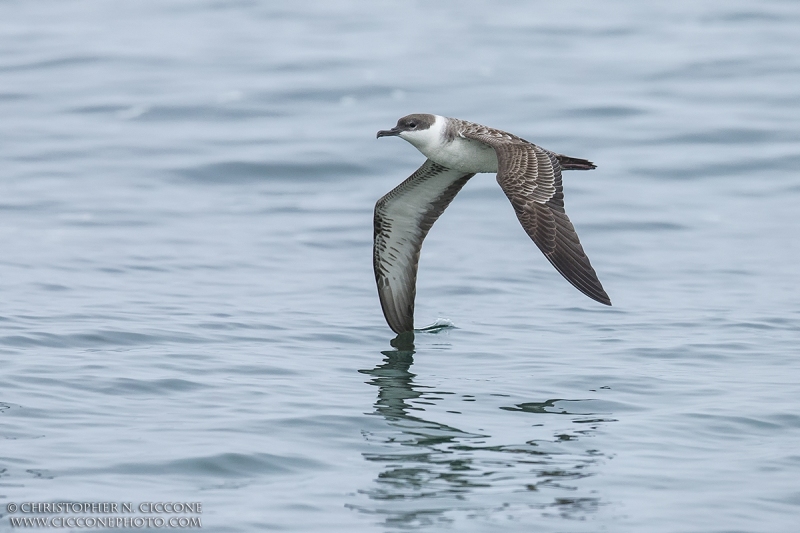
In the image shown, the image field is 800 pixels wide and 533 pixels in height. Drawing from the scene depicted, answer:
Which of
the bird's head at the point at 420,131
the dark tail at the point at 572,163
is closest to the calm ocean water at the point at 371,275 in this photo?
the dark tail at the point at 572,163

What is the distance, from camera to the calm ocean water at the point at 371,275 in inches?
313

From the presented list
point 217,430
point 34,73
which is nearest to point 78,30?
point 34,73

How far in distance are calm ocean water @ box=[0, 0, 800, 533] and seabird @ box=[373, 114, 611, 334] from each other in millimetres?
655

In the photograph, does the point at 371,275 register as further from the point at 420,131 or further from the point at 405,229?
the point at 420,131

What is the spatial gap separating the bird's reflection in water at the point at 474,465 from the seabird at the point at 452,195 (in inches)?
40.8

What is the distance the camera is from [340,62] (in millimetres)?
25578

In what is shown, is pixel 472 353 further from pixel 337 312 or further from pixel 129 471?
pixel 129 471

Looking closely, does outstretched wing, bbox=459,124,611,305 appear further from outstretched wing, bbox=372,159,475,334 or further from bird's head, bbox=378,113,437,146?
outstretched wing, bbox=372,159,475,334

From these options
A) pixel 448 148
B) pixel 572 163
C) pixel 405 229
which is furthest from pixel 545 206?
pixel 405 229

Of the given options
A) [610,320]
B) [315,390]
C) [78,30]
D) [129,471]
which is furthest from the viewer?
[78,30]

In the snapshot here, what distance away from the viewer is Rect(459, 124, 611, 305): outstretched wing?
9.33 metres

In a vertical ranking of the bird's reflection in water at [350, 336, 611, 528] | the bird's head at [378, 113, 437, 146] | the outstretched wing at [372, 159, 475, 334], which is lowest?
the bird's reflection in water at [350, 336, 611, 528]

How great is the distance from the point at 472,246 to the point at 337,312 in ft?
12.0

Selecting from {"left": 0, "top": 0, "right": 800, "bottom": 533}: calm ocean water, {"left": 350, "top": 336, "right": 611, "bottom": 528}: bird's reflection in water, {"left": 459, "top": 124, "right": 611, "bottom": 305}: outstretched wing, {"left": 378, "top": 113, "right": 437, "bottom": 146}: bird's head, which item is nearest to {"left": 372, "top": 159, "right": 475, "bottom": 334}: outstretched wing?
{"left": 0, "top": 0, "right": 800, "bottom": 533}: calm ocean water
